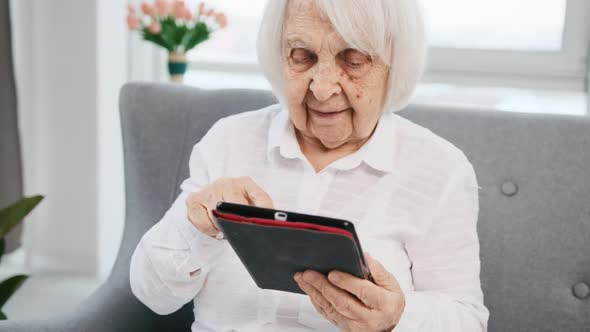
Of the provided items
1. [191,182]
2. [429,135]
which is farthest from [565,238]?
[191,182]

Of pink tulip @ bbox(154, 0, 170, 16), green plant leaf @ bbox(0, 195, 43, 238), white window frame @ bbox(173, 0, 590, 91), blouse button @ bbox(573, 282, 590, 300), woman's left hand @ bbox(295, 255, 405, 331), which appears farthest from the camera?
white window frame @ bbox(173, 0, 590, 91)

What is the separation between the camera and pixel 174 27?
2.03 meters

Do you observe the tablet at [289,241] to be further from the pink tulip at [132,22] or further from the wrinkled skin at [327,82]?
the pink tulip at [132,22]

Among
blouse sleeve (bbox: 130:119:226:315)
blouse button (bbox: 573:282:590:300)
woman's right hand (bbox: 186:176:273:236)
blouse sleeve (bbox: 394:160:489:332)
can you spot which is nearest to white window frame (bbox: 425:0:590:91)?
blouse button (bbox: 573:282:590:300)

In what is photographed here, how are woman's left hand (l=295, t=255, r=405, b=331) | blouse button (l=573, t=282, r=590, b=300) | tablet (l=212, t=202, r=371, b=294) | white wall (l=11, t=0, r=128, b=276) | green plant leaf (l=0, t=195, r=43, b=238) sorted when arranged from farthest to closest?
white wall (l=11, t=0, r=128, b=276) → green plant leaf (l=0, t=195, r=43, b=238) → blouse button (l=573, t=282, r=590, b=300) → woman's left hand (l=295, t=255, r=405, b=331) → tablet (l=212, t=202, r=371, b=294)

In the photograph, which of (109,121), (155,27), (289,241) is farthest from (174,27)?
(289,241)

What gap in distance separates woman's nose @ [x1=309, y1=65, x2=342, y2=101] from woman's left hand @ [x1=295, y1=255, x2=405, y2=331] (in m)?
0.28

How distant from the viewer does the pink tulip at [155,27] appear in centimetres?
201

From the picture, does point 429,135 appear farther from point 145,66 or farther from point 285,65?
point 145,66

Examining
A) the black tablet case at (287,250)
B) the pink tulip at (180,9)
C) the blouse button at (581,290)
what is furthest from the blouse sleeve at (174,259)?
the pink tulip at (180,9)

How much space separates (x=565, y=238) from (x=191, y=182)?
0.69 m

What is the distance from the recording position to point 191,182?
1.26 m

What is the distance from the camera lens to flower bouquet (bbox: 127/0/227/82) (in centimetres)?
201

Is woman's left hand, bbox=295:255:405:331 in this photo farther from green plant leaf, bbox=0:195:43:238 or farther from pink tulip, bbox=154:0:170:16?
pink tulip, bbox=154:0:170:16
